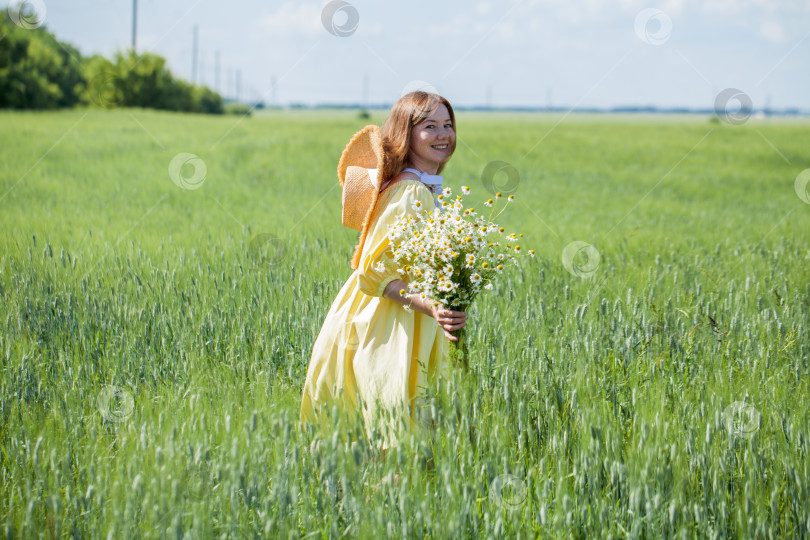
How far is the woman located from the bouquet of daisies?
0.06 meters

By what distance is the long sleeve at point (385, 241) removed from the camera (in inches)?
99.7

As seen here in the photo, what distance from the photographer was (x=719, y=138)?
111ft

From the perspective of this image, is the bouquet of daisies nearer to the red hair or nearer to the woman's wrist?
the woman's wrist

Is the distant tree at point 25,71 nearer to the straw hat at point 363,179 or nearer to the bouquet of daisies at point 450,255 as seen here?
the straw hat at point 363,179

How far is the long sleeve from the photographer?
253 centimetres

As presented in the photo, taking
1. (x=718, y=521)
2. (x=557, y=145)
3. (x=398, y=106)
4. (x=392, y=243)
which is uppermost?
(x=557, y=145)

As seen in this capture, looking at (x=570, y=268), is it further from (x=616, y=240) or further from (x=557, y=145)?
(x=557, y=145)

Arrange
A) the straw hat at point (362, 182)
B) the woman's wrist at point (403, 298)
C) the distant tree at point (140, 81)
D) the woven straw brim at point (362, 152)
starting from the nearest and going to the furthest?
the woman's wrist at point (403, 298) → the straw hat at point (362, 182) → the woven straw brim at point (362, 152) → the distant tree at point (140, 81)

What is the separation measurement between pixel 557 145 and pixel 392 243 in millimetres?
26412

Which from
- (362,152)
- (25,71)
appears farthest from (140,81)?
(362,152)

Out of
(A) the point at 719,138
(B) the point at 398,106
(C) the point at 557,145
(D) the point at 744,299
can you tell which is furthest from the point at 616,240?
(A) the point at 719,138

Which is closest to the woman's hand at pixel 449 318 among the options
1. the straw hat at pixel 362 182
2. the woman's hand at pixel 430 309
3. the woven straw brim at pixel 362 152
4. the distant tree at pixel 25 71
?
the woman's hand at pixel 430 309

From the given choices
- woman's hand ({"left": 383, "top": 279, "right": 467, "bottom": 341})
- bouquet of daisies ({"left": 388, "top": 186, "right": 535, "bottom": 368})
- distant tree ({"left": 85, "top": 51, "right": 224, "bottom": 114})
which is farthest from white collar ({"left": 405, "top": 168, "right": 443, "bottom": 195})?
distant tree ({"left": 85, "top": 51, "right": 224, "bottom": 114})

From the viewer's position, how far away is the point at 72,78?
53.2 meters
